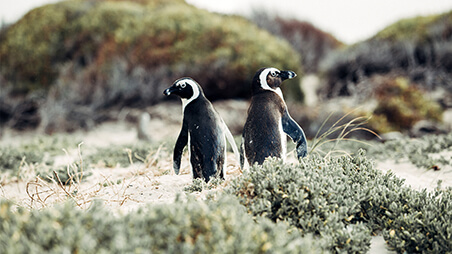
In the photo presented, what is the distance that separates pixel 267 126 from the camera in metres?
Answer: 3.07

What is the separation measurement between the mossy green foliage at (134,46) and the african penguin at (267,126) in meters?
7.06

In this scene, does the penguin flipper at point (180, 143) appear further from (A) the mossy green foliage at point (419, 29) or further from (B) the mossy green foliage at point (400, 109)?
(A) the mossy green foliage at point (419, 29)

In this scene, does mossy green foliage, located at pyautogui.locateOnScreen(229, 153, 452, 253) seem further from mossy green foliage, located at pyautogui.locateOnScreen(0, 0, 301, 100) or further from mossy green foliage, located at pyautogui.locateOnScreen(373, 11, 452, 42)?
mossy green foliage, located at pyautogui.locateOnScreen(373, 11, 452, 42)

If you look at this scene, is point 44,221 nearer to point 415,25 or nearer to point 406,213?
point 406,213

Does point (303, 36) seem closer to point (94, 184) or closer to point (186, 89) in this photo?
point (94, 184)

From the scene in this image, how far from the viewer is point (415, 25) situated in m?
13.6

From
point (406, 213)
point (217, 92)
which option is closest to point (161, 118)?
point (217, 92)

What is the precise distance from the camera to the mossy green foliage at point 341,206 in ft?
7.34

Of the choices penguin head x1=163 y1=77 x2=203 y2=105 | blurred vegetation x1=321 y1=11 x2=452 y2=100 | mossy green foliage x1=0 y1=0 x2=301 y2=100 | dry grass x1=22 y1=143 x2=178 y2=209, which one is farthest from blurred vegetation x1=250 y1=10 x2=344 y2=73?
penguin head x1=163 y1=77 x2=203 y2=105

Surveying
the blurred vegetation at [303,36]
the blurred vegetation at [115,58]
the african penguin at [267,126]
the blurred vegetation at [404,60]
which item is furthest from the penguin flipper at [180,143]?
the blurred vegetation at [303,36]

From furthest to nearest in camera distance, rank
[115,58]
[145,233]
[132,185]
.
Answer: [115,58]
[132,185]
[145,233]

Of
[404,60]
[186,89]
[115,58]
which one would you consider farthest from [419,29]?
[186,89]

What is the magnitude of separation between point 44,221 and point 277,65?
958cm

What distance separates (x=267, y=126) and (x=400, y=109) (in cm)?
648
